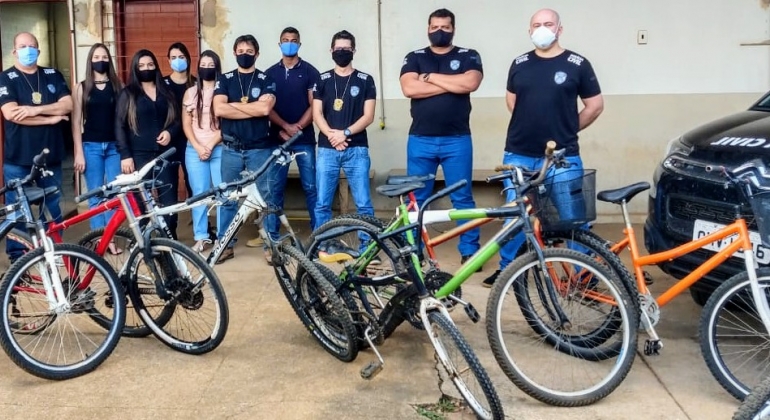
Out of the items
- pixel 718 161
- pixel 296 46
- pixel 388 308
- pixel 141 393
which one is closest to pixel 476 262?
pixel 388 308

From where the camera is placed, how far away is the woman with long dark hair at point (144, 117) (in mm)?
5832

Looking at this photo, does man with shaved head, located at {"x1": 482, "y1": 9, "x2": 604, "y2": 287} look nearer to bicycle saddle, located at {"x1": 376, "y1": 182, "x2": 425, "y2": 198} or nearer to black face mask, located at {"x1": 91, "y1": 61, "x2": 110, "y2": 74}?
bicycle saddle, located at {"x1": 376, "y1": 182, "x2": 425, "y2": 198}

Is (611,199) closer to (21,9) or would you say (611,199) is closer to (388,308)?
(388,308)

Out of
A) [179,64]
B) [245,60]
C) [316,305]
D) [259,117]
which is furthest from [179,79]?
[316,305]

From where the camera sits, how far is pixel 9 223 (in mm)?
4133

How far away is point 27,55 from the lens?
5.43m

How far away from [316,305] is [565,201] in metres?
1.45

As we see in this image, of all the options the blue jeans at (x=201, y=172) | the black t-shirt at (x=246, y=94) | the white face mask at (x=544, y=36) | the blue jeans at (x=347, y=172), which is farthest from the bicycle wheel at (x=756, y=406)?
the blue jeans at (x=201, y=172)

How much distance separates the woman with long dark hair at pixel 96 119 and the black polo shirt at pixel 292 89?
1246mm

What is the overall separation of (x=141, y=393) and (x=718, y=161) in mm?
3129

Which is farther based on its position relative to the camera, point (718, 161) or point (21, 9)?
point (21, 9)

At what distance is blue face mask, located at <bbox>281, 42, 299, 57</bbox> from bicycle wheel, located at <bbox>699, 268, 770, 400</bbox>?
12.0ft

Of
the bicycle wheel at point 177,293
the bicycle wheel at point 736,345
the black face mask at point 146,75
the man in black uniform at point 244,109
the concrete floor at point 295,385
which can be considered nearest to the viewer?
the bicycle wheel at point 736,345

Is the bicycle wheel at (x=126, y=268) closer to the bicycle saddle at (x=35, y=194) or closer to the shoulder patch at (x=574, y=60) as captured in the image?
the bicycle saddle at (x=35, y=194)
